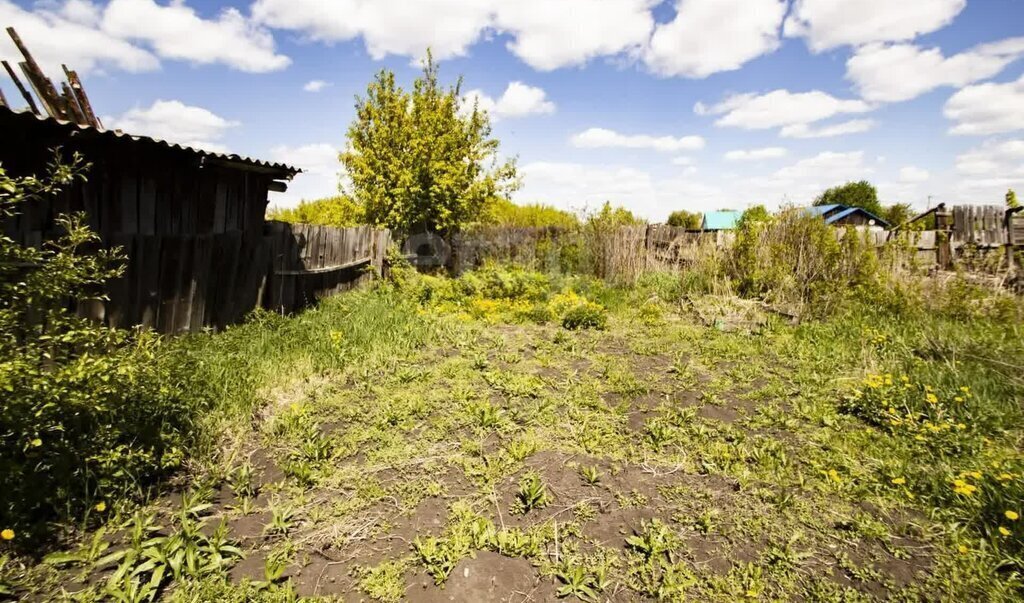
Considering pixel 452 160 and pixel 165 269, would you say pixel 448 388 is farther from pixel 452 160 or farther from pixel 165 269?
pixel 452 160

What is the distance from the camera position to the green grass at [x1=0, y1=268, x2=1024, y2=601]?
237cm

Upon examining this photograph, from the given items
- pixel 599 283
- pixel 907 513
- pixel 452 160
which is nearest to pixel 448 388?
pixel 907 513

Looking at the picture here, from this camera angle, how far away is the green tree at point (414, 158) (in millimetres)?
11570

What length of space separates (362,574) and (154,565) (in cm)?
103

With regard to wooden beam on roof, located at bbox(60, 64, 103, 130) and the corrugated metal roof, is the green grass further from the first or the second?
wooden beam on roof, located at bbox(60, 64, 103, 130)

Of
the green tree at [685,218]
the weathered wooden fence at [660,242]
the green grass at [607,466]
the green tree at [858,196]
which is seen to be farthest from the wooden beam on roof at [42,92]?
the green tree at [858,196]

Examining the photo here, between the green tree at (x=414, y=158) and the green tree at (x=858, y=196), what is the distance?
43.0 m

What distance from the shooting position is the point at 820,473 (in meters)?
3.26

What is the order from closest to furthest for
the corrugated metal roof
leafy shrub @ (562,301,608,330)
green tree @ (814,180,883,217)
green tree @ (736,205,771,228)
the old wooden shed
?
the corrugated metal roof < the old wooden shed < leafy shrub @ (562,301,608,330) < green tree @ (736,205,771,228) < green tree @ (814,180,883,217)

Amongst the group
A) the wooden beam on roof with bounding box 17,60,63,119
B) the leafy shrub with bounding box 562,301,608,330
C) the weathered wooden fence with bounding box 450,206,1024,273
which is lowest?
the leafy shrub with bounding box 562,301,608,330

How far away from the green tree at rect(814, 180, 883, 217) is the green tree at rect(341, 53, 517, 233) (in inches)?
1694

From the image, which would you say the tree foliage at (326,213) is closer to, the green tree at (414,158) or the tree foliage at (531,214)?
the green tree at (414,158)

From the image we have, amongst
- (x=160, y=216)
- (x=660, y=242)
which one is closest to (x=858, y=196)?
(x=660, y=242)

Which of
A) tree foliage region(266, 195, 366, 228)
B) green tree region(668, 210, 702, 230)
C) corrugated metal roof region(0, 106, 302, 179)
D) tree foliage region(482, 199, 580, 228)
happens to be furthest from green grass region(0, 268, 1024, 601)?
green tree region(668, 210, 702, 230)
